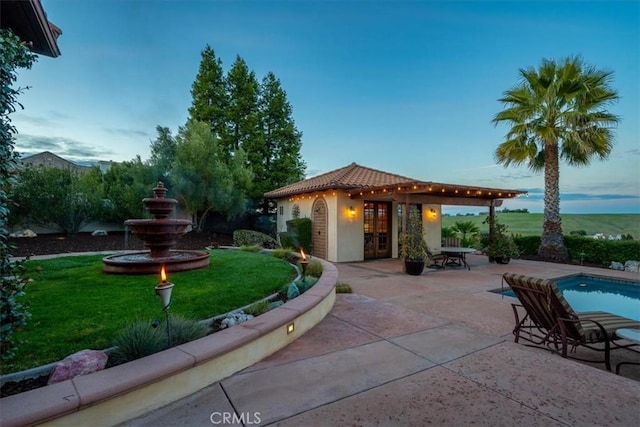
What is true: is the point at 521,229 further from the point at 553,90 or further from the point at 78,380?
the point at 78,380

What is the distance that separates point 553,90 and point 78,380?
14134mm

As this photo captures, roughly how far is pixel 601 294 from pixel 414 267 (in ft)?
16.0

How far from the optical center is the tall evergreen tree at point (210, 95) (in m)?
20.4

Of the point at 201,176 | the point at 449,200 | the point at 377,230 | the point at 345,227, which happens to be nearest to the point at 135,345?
the point at 345,227

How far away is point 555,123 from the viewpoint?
34.8ft

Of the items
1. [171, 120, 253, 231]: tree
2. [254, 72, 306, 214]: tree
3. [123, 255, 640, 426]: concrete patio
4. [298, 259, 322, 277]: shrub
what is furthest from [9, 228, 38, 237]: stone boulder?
[123, 255, 640, 426]: concrete patio

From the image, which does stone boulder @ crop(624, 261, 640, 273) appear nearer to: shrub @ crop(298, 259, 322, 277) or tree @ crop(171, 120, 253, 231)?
shrub @ crop(298, 259, 322, 277)

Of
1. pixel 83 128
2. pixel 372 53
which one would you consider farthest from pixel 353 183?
pixel 83 128

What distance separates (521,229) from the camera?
1469 centimetres

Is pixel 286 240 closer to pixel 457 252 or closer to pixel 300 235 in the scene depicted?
pixel 300 235

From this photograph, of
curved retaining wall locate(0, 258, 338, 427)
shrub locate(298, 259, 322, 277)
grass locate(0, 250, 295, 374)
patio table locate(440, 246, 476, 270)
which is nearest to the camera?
curved retaining wall locate(0, 258, 338, 427)

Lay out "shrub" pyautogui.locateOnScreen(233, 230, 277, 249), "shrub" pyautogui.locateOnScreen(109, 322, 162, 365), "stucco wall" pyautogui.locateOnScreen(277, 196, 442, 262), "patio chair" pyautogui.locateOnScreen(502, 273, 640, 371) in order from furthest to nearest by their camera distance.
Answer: "shrub" pyautogui.locateOnScreen(233, 230, 277, 249) < "stucco wall" pyautogui.locateOnScreen(277, 196, 442, 262) < "patio chair" pyautogui.locateOnScreen(502, 273, 640, 371) < "shrub" pyautogui.locateOnScreen(109, 322, 162, 365)

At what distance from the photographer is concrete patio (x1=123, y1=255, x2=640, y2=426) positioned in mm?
2311

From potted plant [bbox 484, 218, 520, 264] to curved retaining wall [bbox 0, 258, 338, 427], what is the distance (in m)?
10.4
